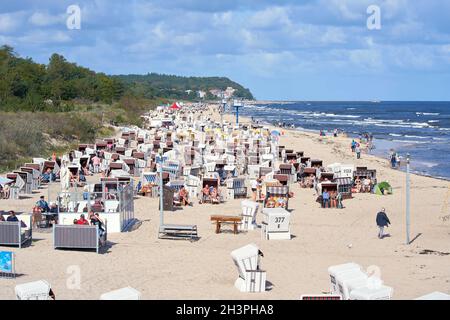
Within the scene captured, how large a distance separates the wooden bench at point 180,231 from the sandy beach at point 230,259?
0.64 feet

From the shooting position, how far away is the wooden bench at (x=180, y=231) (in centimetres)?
1449

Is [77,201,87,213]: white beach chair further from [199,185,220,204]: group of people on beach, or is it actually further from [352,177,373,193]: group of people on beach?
[352,177,373,193]: group of people on beach

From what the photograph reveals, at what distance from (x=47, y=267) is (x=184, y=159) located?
16.1 metres

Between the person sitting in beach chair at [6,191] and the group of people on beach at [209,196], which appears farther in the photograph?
the group of people on beach at [209,196]

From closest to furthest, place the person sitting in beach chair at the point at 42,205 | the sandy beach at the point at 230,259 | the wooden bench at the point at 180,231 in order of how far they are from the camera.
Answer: the sandy beach at the point at 230,259
the wooden bench at the point at 180,231
the person sitting in beach chair at the point at 42,205

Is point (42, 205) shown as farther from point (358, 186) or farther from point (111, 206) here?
point (358, 186)

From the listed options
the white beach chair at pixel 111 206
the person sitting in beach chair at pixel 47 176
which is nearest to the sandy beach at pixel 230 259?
the white beach chair at pixel 111 206

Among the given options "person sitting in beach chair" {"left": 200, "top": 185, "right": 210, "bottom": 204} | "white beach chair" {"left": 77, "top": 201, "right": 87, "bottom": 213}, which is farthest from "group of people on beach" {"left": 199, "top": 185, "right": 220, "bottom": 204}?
"white beach chair" {"left": 77, "top": 201, "right": 87, "bottom": 213}

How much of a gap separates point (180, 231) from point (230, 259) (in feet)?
7.15

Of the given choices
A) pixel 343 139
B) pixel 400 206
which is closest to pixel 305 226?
pixel 400 206

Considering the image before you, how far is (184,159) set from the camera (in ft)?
90.4

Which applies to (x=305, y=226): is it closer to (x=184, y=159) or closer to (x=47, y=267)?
(x=47, y=267)

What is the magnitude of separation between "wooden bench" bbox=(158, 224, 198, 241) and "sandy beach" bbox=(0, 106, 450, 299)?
20 centimetres

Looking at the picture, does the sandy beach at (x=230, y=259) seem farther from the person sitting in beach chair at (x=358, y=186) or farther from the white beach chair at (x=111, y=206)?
the person sitting in beach chair at (x=358, y=186)
